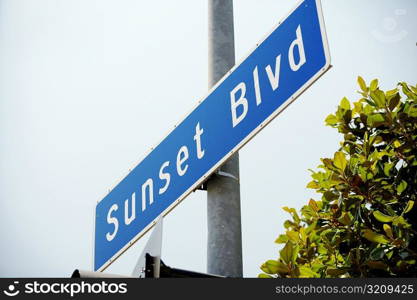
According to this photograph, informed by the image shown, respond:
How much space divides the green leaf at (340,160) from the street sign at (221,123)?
759mm

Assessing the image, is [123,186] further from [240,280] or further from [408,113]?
[408,113]

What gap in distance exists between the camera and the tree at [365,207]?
9.32ft

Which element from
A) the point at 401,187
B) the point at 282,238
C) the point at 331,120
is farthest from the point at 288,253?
the point at 331,120

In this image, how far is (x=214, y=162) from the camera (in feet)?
8.40

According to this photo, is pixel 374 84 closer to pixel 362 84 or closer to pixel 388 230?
pixel 362 84

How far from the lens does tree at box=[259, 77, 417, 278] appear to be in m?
2.84

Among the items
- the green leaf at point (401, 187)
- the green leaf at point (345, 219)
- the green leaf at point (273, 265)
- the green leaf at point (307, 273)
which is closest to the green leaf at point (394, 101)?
the green leaf at point (401, 187)

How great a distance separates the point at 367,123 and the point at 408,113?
25cm

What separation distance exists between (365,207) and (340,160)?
1.05 feet

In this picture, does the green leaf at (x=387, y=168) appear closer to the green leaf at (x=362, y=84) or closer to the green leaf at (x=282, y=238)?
the green leaf at (x=362, y=84)

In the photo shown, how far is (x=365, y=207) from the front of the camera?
3135mm

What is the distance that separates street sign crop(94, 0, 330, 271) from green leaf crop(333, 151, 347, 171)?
0.76m

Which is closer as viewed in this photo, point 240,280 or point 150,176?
point 240,280

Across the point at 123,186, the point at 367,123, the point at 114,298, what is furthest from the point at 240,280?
the point at 367,123
